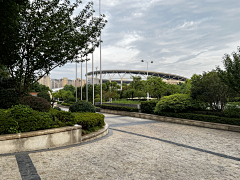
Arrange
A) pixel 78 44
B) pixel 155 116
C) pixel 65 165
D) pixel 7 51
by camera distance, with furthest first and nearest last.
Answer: pixel 155 116 < pixel 78 44 < pixel 7 51 < pixel 65 165

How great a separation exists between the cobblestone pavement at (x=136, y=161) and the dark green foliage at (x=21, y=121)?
2.92 feet

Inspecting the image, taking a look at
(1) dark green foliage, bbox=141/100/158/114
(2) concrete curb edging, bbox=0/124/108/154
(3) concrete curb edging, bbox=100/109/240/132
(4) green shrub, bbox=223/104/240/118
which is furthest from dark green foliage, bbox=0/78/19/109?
(4) green shrub, bbox=223/104/240/118

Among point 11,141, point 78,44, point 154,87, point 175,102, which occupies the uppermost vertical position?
point 78,44

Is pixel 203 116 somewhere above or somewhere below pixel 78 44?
below

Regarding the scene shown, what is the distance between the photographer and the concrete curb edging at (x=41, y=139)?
511 centimetres

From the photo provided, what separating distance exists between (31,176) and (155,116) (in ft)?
36.0

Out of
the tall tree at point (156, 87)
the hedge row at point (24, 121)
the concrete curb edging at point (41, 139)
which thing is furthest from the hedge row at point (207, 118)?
the tall tree at point (156, 87)

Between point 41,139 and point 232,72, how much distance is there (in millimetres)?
10462

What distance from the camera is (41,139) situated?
221 inches

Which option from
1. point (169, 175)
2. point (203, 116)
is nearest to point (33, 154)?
point (169, 175)

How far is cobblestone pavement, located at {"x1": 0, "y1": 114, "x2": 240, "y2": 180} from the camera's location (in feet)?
12.8

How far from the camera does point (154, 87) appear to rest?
21.2 meters

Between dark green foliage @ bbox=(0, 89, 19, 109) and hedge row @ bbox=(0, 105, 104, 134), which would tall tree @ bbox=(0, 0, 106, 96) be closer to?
dark green foliage @ bbox=(0, 89, 19, 109)

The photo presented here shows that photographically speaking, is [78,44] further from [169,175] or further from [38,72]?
[169,175]
